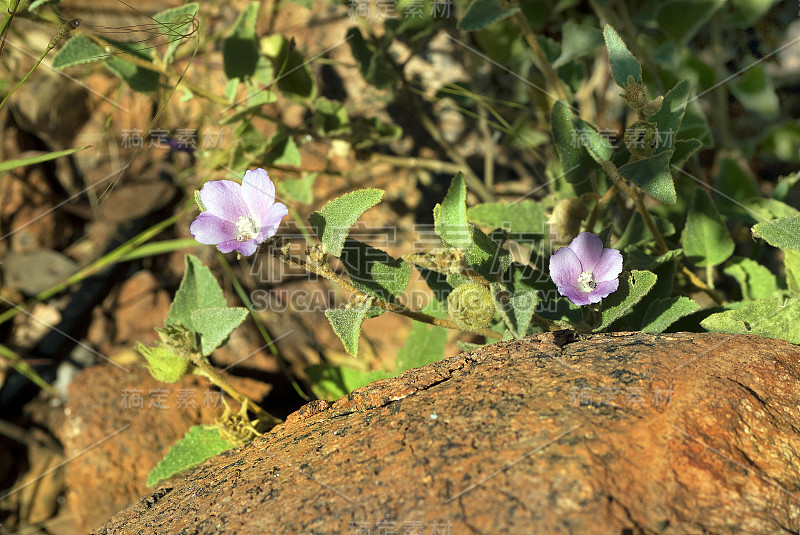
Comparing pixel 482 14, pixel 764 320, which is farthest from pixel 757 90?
pixel 764 320

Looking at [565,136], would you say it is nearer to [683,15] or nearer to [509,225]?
[509,225]

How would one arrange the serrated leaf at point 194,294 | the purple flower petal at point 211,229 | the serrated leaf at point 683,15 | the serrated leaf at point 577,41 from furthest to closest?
1. the serrated leaf at point 683,15
2. the serrated leaf at point 577,41
3. the serrated leaf at point 194,294
4. the purple flower petal at point 211,229

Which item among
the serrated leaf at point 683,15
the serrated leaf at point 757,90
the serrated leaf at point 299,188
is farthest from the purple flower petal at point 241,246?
the serrated leaf at point 757,90

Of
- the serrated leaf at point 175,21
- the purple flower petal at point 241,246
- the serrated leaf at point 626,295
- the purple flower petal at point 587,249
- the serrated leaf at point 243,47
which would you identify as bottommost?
the serrated leaf at point 626,295

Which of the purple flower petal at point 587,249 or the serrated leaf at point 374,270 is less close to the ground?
the serrated leaf at point 374,270

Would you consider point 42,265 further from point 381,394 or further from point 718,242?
point 718,242

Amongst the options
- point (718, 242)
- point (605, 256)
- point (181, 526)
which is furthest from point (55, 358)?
point (718, 242)

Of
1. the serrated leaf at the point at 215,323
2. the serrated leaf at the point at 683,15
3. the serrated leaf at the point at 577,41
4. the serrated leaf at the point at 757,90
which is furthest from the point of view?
the serrated leaf at the point at 757,90

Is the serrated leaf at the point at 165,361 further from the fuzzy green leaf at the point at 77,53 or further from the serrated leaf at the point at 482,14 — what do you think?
the serrated leaf at the point at 482,14

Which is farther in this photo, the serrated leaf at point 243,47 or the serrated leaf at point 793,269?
the serrated leaf at point 243,47
